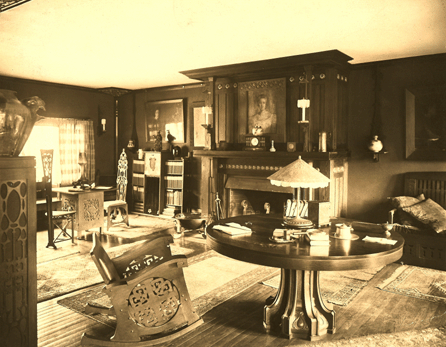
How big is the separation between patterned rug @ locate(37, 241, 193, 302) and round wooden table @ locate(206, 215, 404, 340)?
1820 millimetres

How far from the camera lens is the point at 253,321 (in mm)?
3229

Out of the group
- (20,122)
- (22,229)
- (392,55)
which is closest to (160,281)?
(22,229)

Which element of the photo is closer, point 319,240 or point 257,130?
point 319,240

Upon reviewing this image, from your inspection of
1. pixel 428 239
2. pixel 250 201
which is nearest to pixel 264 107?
pixel 250 201

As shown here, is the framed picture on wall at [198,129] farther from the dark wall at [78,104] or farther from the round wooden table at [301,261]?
the round wooden table at [301,261]

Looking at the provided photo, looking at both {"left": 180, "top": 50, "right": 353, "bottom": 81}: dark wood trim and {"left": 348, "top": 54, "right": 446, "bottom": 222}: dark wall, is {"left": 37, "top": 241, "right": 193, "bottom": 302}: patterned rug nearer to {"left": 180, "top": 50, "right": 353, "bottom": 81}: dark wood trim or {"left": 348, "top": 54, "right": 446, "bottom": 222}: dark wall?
{"left": 180, "top": 50, "right": 353, "bottom": 81}: dark wood trim

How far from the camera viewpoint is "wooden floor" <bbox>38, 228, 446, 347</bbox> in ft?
9.51

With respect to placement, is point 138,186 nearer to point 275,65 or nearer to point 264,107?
point 264,107

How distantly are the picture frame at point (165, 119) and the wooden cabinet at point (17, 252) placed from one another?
598cm

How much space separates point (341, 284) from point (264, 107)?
10.7 ft

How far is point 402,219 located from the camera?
5.12 metres

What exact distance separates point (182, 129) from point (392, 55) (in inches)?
170

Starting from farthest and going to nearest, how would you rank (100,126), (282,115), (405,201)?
(100,126) < (282,115) < (405,201)

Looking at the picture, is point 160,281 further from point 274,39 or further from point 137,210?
point 137,210
